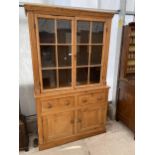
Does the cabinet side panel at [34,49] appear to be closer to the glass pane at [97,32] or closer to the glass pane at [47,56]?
the glass pane at [47,56]

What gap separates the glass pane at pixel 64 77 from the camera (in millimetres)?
1975

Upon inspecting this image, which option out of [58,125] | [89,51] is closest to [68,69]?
[89,51]

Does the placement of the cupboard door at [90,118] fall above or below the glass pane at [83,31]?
below

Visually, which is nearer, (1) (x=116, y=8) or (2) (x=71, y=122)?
(2) (x=71, y=122)

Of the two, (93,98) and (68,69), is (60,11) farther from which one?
(93,98)

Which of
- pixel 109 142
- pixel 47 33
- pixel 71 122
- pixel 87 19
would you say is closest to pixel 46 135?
pixel 71 122

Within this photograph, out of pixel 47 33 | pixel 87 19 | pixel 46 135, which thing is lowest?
pixel 46 135

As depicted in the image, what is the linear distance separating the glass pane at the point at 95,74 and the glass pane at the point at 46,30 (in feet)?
2.32

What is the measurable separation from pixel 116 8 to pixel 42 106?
201 centimetres

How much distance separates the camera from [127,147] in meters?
2.09

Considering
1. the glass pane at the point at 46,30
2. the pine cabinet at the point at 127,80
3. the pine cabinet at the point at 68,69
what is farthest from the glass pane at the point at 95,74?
the glass pane at the point at 46,30

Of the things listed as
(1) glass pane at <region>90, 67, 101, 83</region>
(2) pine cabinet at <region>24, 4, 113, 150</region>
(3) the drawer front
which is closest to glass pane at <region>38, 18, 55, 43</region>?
(2) pine cabinet at <region>24, 4, 113, 150</region>
